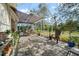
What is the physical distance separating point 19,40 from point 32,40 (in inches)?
5.2

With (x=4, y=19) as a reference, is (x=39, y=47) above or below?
below

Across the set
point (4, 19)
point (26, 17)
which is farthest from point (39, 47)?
point (4, 19)

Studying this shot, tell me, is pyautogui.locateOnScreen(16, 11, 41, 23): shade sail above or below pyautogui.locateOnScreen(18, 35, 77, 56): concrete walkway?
above

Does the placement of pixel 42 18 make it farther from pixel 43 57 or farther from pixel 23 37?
pixel 43 57

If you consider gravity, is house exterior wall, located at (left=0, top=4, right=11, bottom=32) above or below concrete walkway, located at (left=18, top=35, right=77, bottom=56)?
above

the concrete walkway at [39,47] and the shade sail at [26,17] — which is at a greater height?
the shade sail at [26,17]

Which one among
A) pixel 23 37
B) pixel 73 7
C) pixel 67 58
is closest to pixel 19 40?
pixel 23 37

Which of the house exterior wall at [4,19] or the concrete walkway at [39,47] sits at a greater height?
the house exterior wall at [4,19]

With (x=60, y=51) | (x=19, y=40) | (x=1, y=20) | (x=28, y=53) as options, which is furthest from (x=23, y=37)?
(x=60, y=51)

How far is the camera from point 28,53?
1834 mm

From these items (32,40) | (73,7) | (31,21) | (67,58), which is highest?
(73,7)

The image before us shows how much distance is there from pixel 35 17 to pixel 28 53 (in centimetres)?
37

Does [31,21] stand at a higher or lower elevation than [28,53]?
higher

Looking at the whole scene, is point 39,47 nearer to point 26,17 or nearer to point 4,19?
point 26,17
